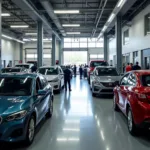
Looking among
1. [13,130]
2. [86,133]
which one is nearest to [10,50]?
[86,133]

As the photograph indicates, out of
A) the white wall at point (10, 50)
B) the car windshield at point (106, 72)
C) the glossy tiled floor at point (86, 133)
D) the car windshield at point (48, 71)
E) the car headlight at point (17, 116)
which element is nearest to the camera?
the car headlight at point (17, 116)

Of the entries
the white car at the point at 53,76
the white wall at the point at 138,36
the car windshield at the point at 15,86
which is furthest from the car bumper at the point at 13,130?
the white wall at the point at 138,36

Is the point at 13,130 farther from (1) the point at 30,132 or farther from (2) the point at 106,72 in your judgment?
(2) the point at 106,72

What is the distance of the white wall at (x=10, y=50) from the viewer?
2871cm

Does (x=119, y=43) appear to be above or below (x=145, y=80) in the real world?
above

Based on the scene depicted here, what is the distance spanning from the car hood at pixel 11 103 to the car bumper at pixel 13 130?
0.70ft

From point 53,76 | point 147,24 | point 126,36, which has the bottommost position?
point 53,76

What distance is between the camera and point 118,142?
4309 millimetres

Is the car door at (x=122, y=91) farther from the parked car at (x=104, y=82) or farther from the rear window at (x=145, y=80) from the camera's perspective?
the parked car at (x=104, y=82)

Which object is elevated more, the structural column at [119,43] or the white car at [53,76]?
the structural column at [119,43]

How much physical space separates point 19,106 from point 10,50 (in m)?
29.2

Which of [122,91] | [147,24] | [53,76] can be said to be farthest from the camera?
[147,24]

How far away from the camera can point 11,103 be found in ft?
13.2

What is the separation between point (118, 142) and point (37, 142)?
1.64 metres
